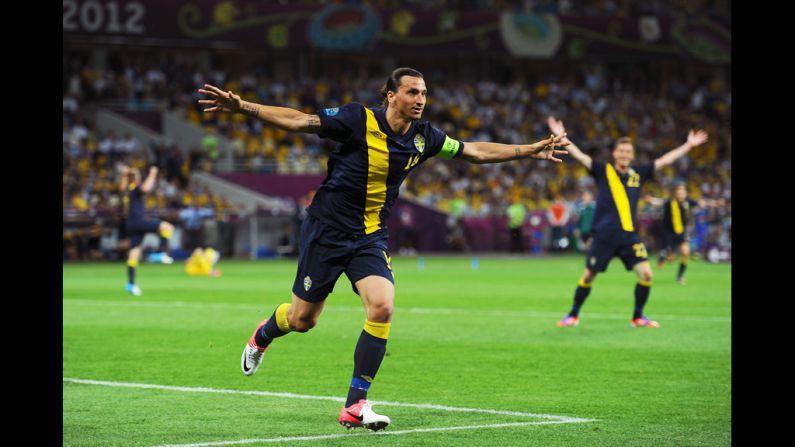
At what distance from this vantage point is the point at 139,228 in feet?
73.1

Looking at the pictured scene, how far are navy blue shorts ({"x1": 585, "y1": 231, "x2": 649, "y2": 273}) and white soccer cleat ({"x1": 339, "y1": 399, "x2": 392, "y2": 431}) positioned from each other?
27.2 ft

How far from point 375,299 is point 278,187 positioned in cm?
3449

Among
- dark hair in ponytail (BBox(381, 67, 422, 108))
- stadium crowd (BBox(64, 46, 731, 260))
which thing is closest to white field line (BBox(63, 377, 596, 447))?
dark hair in ponytail (BBox(381, 67, 422, 108))

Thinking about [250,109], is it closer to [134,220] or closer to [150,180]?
[150,180]

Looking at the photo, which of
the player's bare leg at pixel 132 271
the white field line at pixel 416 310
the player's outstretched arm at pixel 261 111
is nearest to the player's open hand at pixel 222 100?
the player's outstretched arm at pixel 261 111

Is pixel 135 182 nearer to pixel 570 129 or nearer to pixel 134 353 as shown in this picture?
pixel 134 353

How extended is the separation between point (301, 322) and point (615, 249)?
26.0ft

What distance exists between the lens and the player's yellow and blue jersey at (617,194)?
15.7 meters

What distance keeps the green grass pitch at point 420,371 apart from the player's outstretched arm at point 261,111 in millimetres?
1905

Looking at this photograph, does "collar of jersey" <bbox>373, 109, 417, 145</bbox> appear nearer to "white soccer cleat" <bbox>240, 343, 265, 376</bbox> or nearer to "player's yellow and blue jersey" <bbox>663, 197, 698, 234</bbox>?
"white soccer cleat" <bbox>240, 343, 265, 376</bbox>

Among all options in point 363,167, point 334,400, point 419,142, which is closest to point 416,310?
point 334,400

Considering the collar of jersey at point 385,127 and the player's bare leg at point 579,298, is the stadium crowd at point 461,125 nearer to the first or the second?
the player's bare leg at point 579,298

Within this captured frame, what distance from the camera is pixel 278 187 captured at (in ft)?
139
